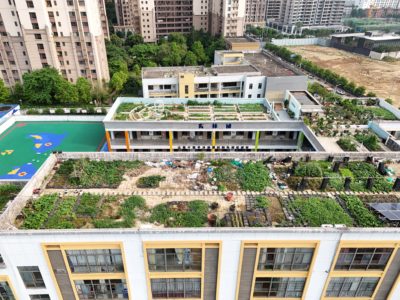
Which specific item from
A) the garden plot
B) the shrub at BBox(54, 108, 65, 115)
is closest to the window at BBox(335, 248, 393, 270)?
the garden plot

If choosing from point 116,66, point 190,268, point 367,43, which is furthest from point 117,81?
point 367,43

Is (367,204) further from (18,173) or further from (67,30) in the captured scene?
(67,30)

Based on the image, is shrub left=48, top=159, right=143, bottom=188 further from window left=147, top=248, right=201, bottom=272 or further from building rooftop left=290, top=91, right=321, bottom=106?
building rooftop left=290, top=91, right=321, bottom=106

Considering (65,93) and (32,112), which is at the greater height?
(65,93)

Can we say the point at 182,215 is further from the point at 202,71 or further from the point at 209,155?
the point at 202,71

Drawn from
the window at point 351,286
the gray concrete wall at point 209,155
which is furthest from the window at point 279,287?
the gray concrete wall at point 209,155
